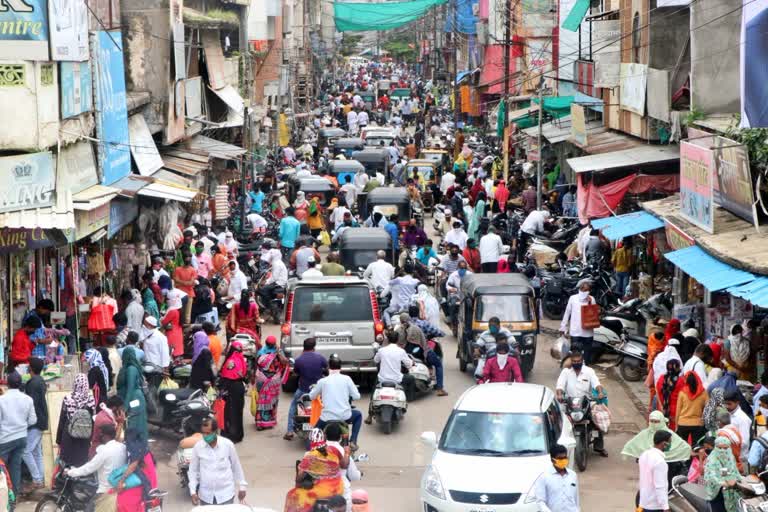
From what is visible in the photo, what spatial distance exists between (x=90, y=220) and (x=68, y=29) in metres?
2.75

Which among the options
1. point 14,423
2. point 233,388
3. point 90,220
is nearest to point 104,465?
point 14,423

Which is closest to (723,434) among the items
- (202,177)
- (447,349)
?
(447,349)

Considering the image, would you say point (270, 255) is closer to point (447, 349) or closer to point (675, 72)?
point (447, 349)

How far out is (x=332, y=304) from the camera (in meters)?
19.9

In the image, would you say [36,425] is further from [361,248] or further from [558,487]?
[361,248]

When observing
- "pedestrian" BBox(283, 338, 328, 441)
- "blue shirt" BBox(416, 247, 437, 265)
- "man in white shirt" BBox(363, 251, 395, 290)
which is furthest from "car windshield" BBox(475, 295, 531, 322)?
"blue shirt" BBox(416, 247, 437, 265)

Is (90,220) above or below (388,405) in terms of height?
above

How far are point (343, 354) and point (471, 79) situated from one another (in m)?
52.5

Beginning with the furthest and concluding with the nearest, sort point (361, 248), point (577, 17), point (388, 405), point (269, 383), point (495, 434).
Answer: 1. point (577, 17)
2. point (361, 248)
3. point (269, 383)
4. point (388, 405)
5. point (495, 434)

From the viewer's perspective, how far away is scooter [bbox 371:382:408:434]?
17.9m

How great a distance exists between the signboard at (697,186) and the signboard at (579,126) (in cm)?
999

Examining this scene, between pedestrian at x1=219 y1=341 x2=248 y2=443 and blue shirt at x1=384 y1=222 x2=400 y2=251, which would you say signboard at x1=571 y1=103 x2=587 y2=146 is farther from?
pedestrian at x1=219 y1=341 x2=248 y2=443

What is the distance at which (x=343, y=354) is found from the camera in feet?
64.4

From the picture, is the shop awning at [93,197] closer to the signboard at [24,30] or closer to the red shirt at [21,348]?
the signboard at [24,30]
